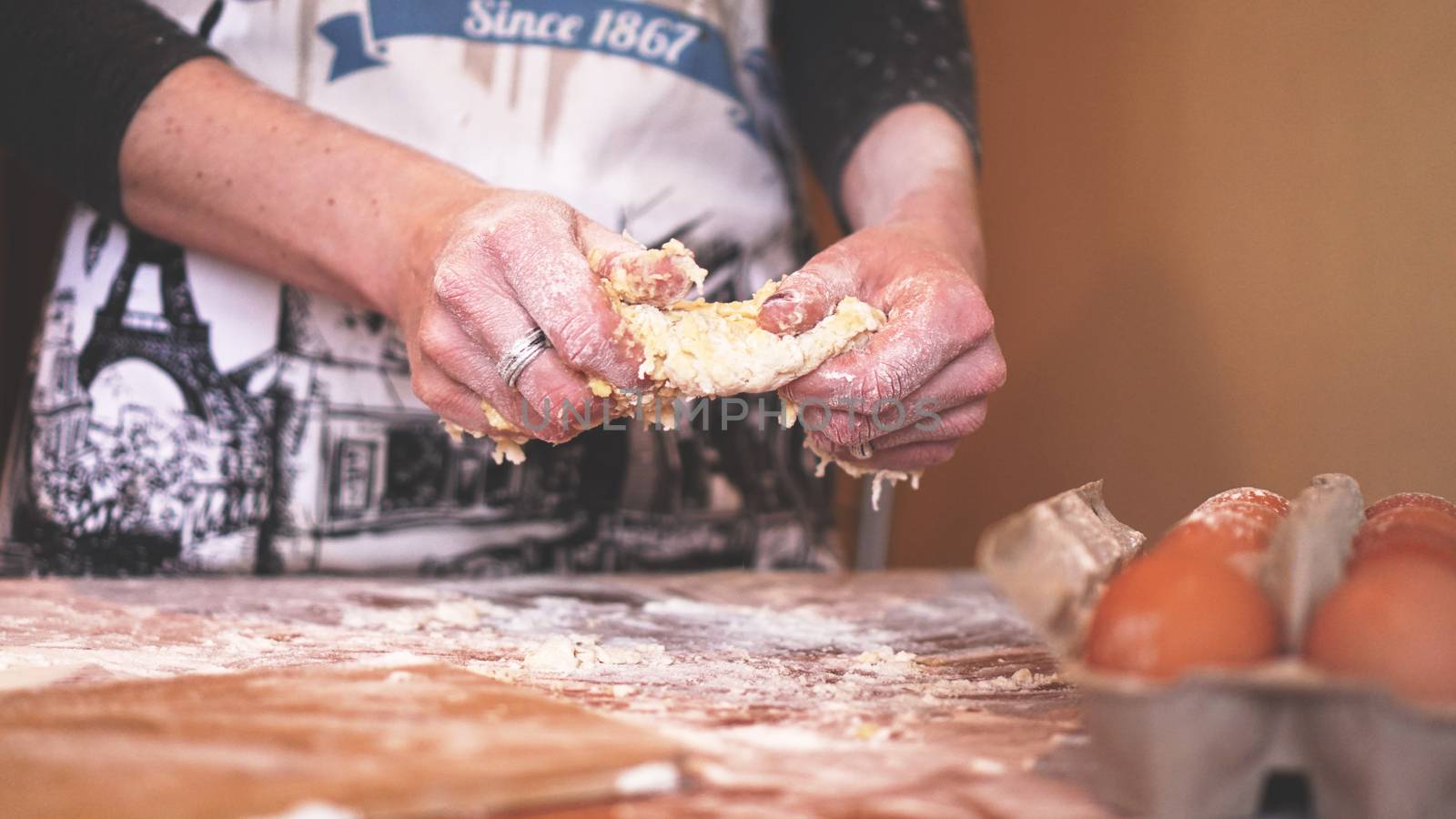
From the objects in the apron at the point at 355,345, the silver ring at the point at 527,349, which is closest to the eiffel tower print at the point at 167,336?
the apron at the point at 355,345

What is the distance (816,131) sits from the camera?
5.73ft

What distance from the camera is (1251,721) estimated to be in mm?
561

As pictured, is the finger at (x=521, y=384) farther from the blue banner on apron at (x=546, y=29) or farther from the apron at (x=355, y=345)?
the blue banner on apron at (x=546, y=29)

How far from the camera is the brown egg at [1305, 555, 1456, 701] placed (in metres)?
0.54

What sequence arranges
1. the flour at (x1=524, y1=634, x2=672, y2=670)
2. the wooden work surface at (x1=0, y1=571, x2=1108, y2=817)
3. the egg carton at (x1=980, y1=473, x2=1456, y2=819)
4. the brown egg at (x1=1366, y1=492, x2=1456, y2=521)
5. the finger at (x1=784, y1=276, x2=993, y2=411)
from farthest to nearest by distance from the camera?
the finger at (x1=784, y1=276, x2=993, y2=411) → the flour at (x1=524, y1=634, x2=672, y2=670) → the brown egg at (x1=1366, y1=492, x2=1456, y2=521) → the wooden work surface at (x1=0, y1=571, x2=1108, y2=817) → the egg carton at (x1=980, y1=473, x2=1456, y2=819)

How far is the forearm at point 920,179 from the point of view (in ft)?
4.51

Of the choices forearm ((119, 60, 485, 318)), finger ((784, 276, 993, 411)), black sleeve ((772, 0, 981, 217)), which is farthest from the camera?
black sleeve ((772, 0, 981, 217))

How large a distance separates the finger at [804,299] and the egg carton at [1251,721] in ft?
1.37

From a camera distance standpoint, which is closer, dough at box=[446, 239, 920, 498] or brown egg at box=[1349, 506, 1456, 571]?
brown egg at box=[1349, 506, 1456, 571]

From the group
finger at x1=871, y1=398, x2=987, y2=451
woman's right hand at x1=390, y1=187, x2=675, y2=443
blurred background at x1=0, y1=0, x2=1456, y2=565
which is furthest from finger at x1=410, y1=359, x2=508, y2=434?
blurred background at x1=0, y1=0, x2=1456, y2=565

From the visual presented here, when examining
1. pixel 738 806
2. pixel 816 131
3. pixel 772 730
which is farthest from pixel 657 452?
pixel 738 806

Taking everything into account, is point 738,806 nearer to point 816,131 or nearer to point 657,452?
point 657,452

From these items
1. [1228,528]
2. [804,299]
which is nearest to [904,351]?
[804,299]

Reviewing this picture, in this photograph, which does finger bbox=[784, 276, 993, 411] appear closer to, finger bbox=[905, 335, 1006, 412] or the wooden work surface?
finger bbox=[905, 335, 1006, 412]
